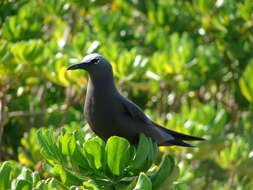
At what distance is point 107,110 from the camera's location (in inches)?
148

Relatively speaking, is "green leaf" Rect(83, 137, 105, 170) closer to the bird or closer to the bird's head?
the bird

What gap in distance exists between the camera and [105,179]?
3113mm

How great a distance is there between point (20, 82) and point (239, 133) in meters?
2.09

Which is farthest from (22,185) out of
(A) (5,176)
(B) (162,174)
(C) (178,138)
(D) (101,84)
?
(C) (178,138)

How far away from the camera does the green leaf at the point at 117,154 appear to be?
298 cm

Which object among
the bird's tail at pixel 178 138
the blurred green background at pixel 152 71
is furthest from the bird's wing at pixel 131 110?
the blurred green background at pixel 152 71

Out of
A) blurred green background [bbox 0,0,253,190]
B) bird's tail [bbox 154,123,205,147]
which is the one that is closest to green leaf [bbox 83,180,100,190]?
bird's tail [bbox 154,123,205,147]

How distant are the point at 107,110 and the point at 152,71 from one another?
188 centimetres

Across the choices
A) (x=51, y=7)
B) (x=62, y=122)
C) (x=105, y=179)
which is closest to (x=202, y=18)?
(x=51, y=7)

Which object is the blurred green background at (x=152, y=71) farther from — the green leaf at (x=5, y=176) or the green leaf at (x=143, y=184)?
the green leaf at (x=143, y=184)

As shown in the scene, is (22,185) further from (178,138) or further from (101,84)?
(178,138)

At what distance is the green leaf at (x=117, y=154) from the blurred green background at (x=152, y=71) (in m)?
1.78

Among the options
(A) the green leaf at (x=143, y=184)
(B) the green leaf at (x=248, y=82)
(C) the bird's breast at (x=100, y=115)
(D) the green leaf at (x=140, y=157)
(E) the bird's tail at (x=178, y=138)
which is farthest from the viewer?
(B) the green leaf at (x=248, y=82)

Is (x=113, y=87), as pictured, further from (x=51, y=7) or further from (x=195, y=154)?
(x=51, y=7)
